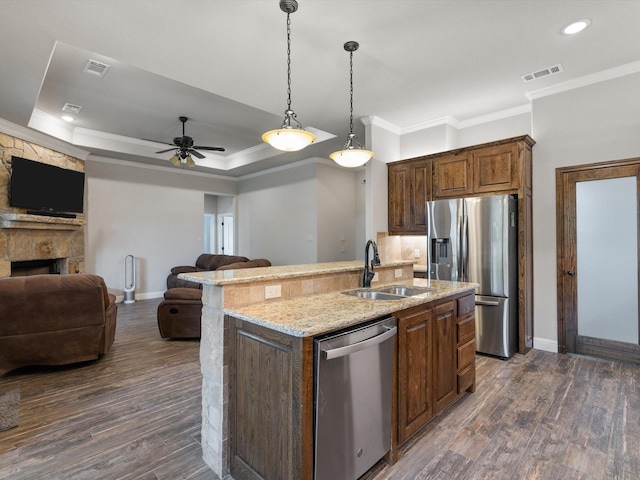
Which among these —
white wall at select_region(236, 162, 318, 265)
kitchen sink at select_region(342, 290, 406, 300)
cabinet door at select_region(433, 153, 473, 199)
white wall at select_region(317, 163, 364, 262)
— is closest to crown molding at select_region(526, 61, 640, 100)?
cabinet door at select_region(433, 153, 473, 199)

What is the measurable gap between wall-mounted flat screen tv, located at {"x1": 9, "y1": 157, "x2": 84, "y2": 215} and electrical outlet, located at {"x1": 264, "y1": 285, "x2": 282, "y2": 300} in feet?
16.2

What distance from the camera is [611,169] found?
3508mm

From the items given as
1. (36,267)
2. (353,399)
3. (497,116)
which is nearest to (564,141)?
(497,116)

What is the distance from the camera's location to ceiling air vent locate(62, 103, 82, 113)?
4617 mm

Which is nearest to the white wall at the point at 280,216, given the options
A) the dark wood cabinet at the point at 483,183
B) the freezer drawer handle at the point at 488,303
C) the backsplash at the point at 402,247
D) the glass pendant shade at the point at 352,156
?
the backsplash at the point at 402,247

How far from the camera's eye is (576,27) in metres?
2.69

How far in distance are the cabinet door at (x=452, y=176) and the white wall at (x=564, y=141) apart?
777mm

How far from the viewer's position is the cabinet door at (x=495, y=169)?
376 centimetres

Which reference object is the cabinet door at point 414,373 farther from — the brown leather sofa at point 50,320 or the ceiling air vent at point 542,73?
the brown leather sofa at point 50,320

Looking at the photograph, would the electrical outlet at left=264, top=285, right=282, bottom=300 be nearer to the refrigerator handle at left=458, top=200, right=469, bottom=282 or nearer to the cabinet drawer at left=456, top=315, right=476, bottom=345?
the cabinet drawer at left=456, top=315, right=476, bottom=345

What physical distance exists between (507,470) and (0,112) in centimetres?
633

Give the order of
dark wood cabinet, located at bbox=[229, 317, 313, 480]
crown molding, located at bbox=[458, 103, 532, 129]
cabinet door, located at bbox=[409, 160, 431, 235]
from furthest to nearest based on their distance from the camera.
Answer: cabinet door, located at bbox=[409, 160, 431, 235]
crown molding, located at bbox=[458, 103, 532, 129]
dark wood cabinet, located at bbox=[229, 317, 313, 480]

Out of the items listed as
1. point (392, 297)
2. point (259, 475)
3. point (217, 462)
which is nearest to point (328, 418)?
point (259, 475)

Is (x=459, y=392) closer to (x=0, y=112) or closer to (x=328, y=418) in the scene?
(x=328, y=418)
